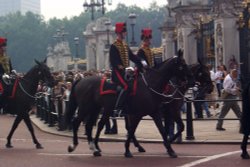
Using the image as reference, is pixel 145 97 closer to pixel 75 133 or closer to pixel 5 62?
pixel 75 133

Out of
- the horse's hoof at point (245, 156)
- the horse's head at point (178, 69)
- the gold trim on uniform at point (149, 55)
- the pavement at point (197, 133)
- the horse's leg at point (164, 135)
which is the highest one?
the gold trim on uniform at point (149, 55)

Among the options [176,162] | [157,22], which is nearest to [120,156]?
[176,162]

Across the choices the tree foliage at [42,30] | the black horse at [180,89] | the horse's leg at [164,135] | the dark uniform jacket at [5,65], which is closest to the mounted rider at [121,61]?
the horse's leg at [164,135]

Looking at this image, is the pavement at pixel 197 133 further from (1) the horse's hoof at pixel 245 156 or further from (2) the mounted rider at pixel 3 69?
(1) the horse's hoof at pixel 245 156

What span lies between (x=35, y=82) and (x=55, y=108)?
23.6 ft

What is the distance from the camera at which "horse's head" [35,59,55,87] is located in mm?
17906

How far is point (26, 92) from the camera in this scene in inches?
714

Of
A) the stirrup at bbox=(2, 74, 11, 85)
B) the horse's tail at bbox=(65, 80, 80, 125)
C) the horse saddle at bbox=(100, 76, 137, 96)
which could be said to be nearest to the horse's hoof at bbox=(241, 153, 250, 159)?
the horse saddle at bbox=(100, 76, 137, 96)

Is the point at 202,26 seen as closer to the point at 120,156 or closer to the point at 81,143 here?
the point at 81,143

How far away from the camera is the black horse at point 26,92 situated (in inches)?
707

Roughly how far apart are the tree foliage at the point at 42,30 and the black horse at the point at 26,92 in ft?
354

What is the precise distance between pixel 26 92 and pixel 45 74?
25.7 inches

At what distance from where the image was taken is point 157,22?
140 metres

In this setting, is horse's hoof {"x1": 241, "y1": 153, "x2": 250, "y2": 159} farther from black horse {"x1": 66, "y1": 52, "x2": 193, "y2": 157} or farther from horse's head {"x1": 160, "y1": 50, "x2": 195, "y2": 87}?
horse's head {"x1": 160, "y1": 50, "x2": 195, "y2": 87}
